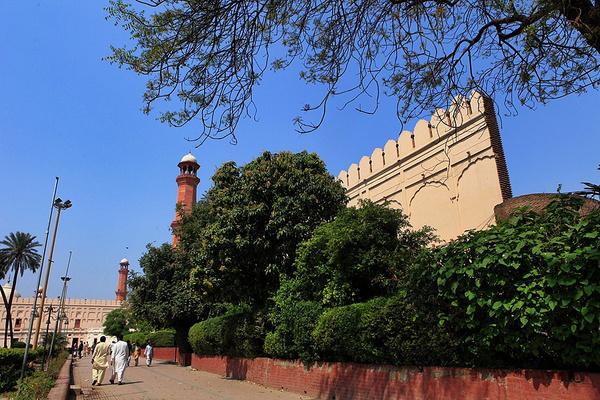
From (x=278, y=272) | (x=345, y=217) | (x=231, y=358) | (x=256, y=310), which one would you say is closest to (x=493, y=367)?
(x=345, y=217)

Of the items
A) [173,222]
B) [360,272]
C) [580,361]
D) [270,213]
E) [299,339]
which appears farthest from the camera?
[173,222]

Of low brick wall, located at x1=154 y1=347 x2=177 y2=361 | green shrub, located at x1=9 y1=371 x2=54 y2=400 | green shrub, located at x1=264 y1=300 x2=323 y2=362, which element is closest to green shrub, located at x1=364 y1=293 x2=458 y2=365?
green shrub, located at x1=264 y1=300 x2=323 y2=362

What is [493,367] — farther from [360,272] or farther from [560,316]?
[360,272]

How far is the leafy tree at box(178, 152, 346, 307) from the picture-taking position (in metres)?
15.4

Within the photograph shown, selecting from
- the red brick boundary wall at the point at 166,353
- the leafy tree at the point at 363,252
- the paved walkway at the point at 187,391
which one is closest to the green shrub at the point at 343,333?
the leafy tree at the point at 363,252

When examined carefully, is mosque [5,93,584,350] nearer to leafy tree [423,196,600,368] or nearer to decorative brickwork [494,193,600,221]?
decorative brickwork [494,193,600,221]

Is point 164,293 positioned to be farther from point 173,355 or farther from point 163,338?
point 163,338

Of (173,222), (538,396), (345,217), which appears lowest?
(538,396)

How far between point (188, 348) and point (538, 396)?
24.9 meters

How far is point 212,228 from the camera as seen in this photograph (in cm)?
1642

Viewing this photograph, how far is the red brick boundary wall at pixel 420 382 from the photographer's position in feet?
20.6

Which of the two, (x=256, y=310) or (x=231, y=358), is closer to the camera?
(x=256, y=310)

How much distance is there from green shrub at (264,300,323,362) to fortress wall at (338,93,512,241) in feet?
13.0

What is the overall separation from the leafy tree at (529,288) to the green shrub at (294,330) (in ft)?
17.7
